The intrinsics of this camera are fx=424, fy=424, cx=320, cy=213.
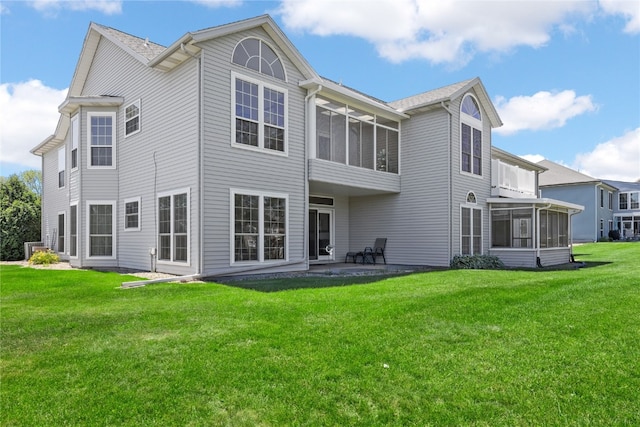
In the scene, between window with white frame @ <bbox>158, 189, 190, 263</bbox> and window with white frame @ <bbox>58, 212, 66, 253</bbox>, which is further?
window with white frame @ <bbox>58, 212, 66, 253</bbox>

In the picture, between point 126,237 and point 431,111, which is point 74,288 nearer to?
point 126,237

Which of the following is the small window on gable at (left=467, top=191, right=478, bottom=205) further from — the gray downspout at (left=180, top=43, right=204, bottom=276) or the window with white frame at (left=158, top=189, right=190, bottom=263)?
the window with white frame at (left=158, top=189, right=190, bottom=263)

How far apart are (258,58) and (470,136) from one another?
28.5ft

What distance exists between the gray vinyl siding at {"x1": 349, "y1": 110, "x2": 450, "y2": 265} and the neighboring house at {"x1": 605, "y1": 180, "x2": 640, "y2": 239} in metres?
34.2

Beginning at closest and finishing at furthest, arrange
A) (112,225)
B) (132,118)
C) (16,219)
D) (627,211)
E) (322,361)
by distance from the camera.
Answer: (322,361) < (132,118) < (112,225) < (16,219) < (627,211)

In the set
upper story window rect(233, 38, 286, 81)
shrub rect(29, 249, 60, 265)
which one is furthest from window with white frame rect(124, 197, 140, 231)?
upper story window rect(233, 38, 286, 81)

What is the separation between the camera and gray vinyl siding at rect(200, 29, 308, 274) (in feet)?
32.9

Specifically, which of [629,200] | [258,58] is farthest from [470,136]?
[629,200]

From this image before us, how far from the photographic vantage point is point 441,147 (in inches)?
576

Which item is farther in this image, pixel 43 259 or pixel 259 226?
pixel 43 259

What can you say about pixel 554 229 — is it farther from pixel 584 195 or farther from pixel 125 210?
pixel 584 195

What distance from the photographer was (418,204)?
15.1m

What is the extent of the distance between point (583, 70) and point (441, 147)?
18.0 feet

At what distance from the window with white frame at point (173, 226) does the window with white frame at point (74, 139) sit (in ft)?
16.3
